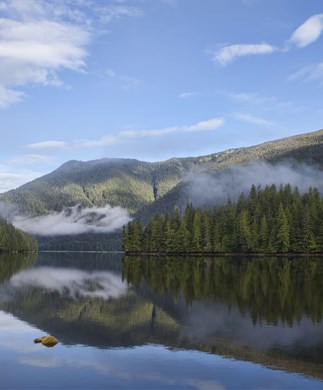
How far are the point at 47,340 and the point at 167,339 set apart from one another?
8.30 m

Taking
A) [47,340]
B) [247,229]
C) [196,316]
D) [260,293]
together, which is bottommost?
[260,293]

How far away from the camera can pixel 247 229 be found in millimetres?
154250

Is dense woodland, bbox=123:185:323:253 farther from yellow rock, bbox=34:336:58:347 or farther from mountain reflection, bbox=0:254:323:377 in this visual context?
yellow rock, bbox=34:336:58:347

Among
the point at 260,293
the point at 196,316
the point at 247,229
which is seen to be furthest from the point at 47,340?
the point at 247,229

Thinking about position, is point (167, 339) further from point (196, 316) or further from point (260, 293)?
point (260, 293)

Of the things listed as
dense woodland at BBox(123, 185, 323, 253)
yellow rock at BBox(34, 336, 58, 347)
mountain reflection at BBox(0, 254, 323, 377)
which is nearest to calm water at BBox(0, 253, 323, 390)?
mountain reflection at BBox(0, 254, 323, 377)

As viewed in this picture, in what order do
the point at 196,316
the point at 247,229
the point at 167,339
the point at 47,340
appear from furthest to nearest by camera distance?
Answer: the point at 247,229 → the point at 196,316 → the point at 167,339 → the point at 47,340

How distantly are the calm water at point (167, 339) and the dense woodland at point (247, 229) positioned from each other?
9595 cm

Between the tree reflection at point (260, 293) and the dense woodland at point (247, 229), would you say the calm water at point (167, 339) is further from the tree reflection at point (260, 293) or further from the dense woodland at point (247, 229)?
the dense woodland at point (247, 229)

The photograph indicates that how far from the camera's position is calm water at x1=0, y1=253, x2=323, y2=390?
2380 centimetres

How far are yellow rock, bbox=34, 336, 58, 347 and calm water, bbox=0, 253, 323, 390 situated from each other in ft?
1.63

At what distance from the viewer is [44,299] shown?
53.6 metres

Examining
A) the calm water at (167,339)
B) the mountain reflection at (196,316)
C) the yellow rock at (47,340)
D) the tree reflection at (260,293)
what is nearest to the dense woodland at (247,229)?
the tree reflection at (260,293)

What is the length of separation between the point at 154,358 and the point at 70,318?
15385mm
